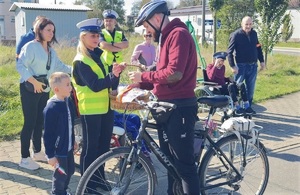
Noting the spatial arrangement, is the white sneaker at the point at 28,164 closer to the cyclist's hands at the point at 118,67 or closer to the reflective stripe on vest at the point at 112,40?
the reflective stripe on vest at the point at 112,40

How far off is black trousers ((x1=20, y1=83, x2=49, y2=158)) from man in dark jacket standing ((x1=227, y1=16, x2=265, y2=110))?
3.85 meters

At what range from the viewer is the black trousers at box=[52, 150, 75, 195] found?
11.7ft

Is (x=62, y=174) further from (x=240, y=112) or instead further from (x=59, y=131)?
(x=240, y=112)

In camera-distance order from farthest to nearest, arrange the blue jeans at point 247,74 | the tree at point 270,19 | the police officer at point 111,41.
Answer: the tree at point 270,19 < the blue jeans at point 247,74 < the police officer at point 111,41

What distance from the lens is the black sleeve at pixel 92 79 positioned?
11.7 ft

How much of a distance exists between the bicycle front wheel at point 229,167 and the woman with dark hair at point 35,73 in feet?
7.23

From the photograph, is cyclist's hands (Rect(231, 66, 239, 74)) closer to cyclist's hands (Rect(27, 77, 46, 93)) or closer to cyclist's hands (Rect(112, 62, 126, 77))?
cyclist's hands (Rect(27, 77, 46, 93))

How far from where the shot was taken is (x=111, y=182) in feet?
11.2

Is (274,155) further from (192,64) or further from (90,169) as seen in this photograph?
(90,169)

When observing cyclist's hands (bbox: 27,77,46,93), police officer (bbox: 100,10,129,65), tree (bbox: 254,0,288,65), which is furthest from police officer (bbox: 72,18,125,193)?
tree (bbox: 254,0,288,65)

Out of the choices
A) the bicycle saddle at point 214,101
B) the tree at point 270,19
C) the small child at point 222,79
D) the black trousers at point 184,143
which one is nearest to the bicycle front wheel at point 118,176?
the black trousers at point 184,143

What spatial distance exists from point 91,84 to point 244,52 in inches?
175

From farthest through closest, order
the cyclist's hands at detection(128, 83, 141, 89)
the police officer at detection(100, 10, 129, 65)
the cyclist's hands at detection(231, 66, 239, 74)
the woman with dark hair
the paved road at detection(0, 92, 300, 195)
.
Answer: the cyclist's hands at detection(231, 66, 239, 74), the police officer at detection(100, 10, 129, 65), the woman with dark hair, the paved road at detection(0, 92, 300, 195), the cyclist's hands at detection(128, 83, 141, 89)

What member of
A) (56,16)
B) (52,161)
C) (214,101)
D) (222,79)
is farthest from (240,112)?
(56,16)
